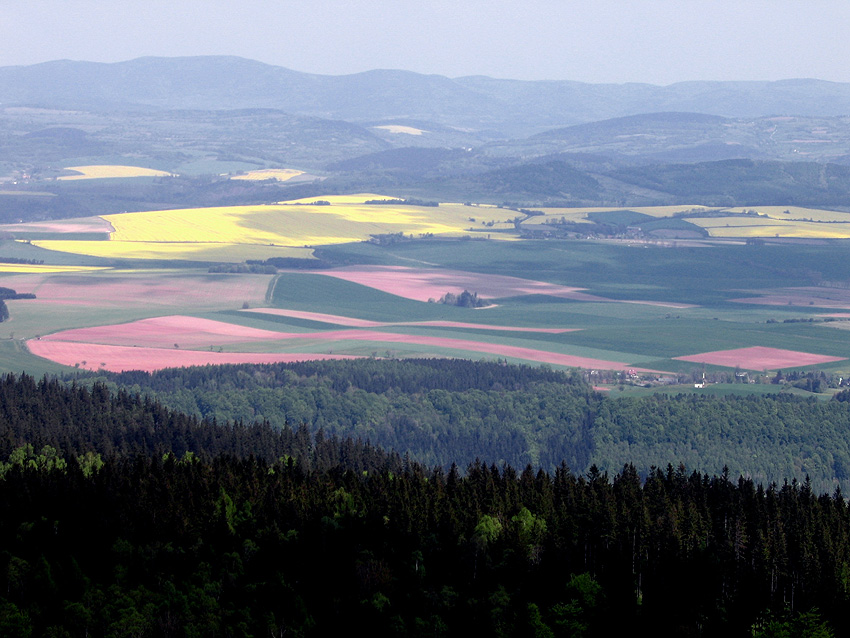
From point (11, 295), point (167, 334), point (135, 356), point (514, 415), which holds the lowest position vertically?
point (514, 415)

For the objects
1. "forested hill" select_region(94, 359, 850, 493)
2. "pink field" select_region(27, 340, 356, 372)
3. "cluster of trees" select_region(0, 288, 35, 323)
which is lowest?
"forested hill" select_region(94, 359, 850, 493)

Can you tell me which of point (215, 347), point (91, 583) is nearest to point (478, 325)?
point (215, 347)

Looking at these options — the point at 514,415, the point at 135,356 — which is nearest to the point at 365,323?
the point at 135,356

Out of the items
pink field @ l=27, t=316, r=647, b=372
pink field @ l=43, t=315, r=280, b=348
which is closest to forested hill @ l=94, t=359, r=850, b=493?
pink field @ l=27, t=316, r=647, b=372

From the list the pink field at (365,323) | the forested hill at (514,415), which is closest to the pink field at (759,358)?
the forested hill at (514,415)

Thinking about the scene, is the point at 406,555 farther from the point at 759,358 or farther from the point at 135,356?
the point at 759,358

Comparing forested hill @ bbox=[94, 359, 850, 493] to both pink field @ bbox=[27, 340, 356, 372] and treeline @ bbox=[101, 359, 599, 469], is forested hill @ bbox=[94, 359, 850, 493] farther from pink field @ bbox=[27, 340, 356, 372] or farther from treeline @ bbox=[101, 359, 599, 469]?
pink field @ bbox=[27, 340, 356, 372]

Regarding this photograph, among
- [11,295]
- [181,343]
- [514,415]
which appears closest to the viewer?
[514,415]
